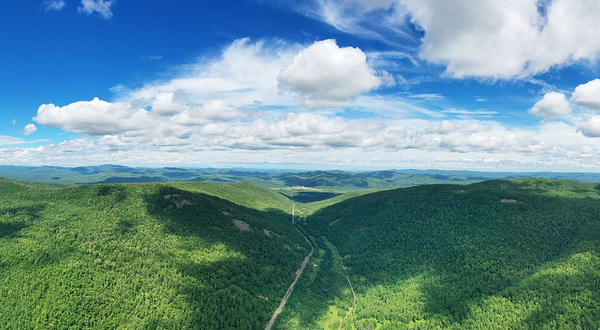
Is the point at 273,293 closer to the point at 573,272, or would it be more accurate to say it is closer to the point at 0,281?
the point at 0,281

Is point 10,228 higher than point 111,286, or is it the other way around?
point 10,228

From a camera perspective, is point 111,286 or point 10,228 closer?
point 111,286

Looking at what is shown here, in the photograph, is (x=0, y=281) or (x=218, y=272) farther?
(x=218, y=272)

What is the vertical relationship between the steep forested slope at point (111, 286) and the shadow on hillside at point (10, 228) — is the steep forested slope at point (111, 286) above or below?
below

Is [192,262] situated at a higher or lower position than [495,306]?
higher

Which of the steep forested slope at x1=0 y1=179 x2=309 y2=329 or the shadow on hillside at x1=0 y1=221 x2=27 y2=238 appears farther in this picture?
the shadow on hillside at x1=0 y1=221 x2=27 y2=238

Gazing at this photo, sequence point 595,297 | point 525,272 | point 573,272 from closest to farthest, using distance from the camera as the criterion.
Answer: point 595,297 → point 573,272 → point 525,272

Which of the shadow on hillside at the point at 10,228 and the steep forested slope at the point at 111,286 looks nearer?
the steep forested slope at the point at 111,286

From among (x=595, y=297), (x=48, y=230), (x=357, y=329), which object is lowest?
(x=357, y=329)

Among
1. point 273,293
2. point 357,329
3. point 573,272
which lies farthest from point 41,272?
point 573,272

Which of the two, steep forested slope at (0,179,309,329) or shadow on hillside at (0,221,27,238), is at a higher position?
shadow on hillside at (0,221,27,238)

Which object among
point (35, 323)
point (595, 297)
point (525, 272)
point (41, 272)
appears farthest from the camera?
point (525, 272)
